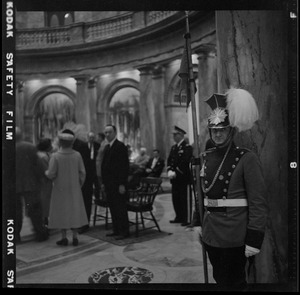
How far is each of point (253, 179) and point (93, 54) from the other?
9942 mm

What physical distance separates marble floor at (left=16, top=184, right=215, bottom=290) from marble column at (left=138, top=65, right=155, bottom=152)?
5.37 metres

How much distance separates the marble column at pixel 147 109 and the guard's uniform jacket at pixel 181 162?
466 cm

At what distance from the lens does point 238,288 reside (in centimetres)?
277

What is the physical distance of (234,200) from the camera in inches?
103

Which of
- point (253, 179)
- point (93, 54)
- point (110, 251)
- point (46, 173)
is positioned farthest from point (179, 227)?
point (93, 54)

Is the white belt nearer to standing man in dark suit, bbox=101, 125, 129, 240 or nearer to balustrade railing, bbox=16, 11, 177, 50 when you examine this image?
standing man in dark suit, bbox=101, 125, 129, 240

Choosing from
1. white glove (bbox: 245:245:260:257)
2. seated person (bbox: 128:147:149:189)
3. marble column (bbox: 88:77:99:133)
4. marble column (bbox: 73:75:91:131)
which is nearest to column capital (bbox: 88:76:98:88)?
marble column (bbox: 88:77:99:133)

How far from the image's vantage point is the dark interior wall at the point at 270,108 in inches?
116

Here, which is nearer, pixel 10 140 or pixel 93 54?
pixel 10 140

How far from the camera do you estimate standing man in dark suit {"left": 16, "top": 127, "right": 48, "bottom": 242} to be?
396 centimetres

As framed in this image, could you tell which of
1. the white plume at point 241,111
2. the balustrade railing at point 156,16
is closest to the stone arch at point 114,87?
the balustrade railing at point 156,16

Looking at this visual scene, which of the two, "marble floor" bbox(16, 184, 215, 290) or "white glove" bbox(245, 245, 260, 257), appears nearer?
"white glove" bbox(245, 245, 260, 257)

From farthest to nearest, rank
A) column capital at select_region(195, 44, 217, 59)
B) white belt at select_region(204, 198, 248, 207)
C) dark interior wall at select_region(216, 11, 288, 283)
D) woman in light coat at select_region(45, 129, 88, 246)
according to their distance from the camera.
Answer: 1. column capital at select_region(195, 44, 217, 59)
2. woman in light coat at select_region(45, 129, 88, 246)
3. dark interior wall at select_region(216, 11, 288, 283)
4. white belt at select_region(204, 198, 248, 207)

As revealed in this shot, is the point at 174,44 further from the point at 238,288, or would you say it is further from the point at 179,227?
the point at 238,288
